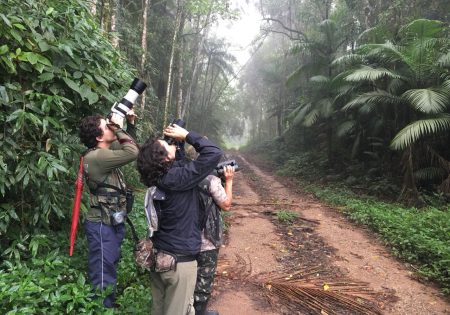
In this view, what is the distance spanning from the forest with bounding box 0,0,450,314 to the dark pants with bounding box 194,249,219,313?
0.56 m

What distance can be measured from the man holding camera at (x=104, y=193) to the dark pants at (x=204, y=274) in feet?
2.29

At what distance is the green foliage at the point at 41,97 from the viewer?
2.77m

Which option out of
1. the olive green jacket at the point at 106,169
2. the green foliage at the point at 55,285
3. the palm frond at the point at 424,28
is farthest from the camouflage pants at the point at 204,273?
the palm frond at the point at 424,28

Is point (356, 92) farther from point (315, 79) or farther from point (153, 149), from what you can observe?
point (153, 149)

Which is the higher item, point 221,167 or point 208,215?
point 221,167

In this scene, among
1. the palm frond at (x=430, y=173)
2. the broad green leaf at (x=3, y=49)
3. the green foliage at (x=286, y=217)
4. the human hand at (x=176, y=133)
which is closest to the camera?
the human hand at (x=176, y=133)

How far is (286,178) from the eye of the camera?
14.6m

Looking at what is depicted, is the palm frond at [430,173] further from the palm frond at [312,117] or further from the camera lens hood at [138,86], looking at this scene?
the camera lens hood at [138,86]

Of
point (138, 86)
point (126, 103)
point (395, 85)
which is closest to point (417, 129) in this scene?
point (395, 85)

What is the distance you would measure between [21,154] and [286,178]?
12510 millimetres

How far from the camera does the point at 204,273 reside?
285 centimetres

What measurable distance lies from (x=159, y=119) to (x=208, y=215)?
11659 mm

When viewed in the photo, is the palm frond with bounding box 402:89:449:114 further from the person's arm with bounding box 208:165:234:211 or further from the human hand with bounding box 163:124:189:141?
the human hand with bounding box 163:124:189:141

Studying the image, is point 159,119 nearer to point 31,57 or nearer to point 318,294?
point 318,294
